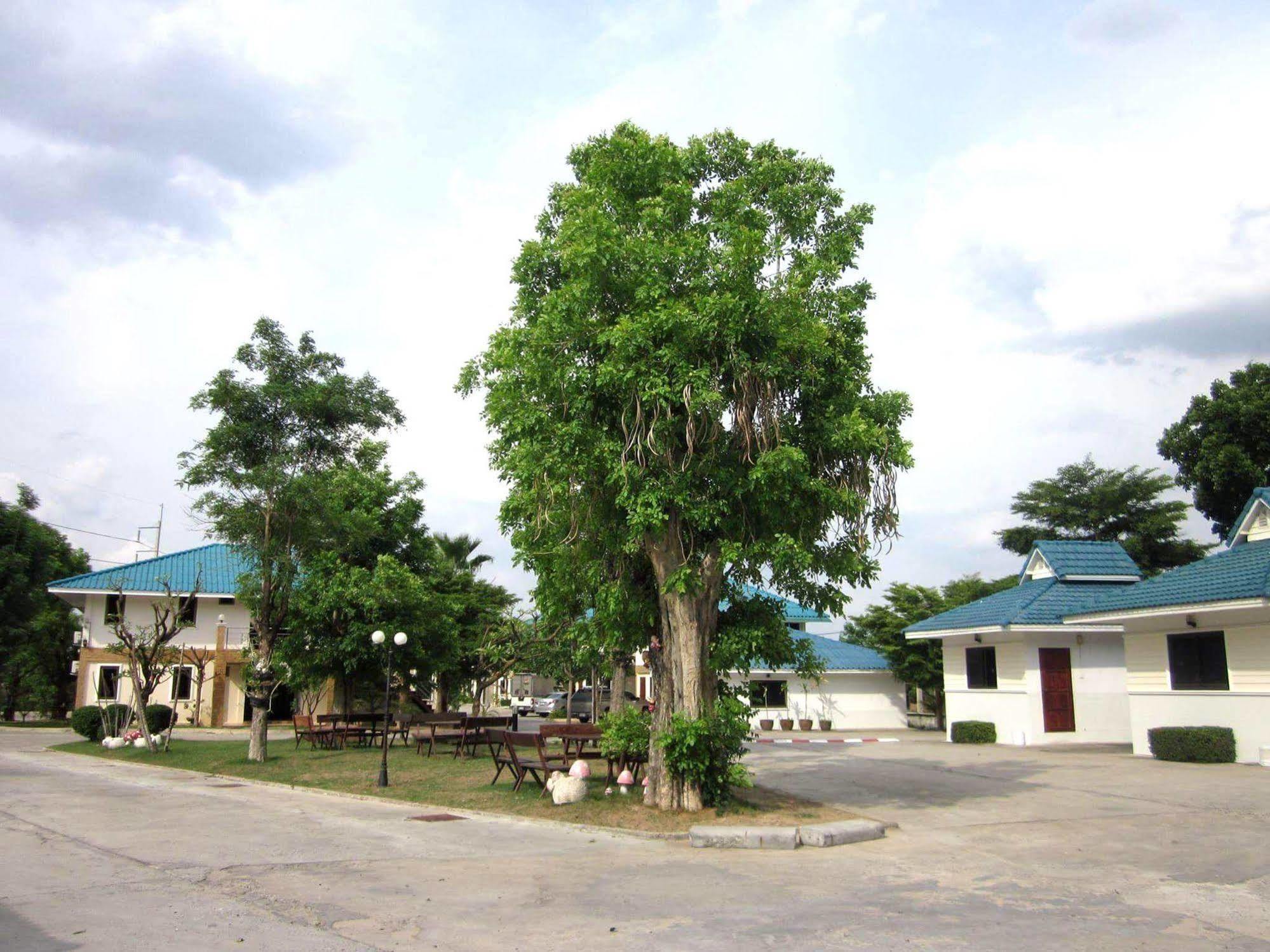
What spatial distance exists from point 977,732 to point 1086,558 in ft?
21.1

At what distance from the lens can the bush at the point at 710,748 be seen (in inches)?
475

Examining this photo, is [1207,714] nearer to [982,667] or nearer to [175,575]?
[982,667]

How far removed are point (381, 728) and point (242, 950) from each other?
2140 centimetres

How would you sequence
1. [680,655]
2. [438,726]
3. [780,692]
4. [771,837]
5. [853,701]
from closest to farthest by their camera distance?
[771,837], [680,655], [438,726], [853,701], [780,692]

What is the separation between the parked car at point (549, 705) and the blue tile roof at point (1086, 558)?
96.6ft

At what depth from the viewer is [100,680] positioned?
120 feet

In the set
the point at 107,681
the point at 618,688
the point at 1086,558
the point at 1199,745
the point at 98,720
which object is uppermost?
the point at 1086,558

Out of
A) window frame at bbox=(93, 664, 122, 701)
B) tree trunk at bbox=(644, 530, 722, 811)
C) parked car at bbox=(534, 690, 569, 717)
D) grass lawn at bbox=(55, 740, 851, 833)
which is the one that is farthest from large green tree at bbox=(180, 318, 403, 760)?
parked car at bbox=(534, 690, 569, 717)

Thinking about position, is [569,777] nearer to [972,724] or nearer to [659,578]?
[659,578]

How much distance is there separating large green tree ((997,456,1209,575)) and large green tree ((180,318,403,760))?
32421 millimetres

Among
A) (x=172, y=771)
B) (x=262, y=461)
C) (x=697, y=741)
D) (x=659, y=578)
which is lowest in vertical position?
(x=172, y=771)

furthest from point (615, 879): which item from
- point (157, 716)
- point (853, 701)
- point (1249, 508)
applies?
point (853, 701)

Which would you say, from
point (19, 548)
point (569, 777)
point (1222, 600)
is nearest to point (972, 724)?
point (1222, 600)

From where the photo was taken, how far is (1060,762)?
2008 cm
